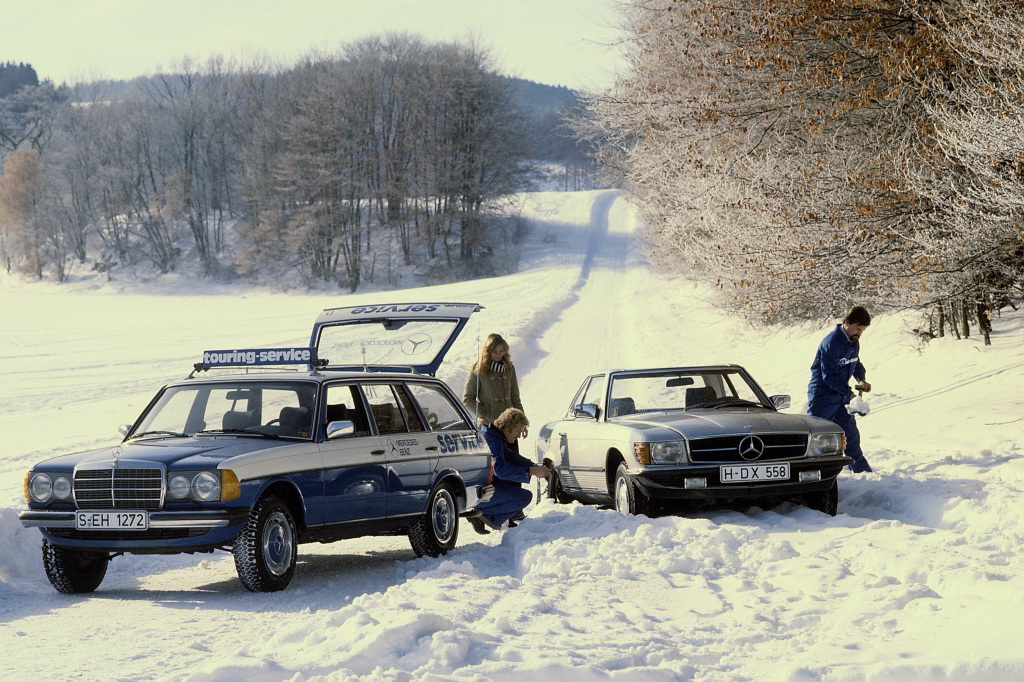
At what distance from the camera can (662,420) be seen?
424 inches

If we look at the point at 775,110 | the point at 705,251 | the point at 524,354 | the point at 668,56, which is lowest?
the point at 524,354

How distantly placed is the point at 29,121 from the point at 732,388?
351 ft

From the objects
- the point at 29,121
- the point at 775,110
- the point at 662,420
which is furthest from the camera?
the point at 29,121

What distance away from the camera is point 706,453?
10156 millimetres

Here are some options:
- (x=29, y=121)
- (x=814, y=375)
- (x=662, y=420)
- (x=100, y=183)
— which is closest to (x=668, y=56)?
(x=814, y=375)

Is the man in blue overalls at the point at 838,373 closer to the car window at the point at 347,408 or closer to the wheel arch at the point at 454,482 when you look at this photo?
the wheel arch at the point at 454,482

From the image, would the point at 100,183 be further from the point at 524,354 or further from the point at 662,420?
the point at 662,420

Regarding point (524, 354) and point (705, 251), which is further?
point (524, 354)

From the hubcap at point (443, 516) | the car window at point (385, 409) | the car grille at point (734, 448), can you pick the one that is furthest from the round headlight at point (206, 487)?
the car grille at point (734, 448)

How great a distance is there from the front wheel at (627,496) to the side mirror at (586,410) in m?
0.97

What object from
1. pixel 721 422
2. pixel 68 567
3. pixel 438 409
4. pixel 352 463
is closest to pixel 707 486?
pixel 721 422

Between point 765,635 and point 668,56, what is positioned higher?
point 668,56

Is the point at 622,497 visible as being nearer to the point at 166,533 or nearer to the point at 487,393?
the point at 487,393

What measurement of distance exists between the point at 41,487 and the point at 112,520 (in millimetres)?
678
